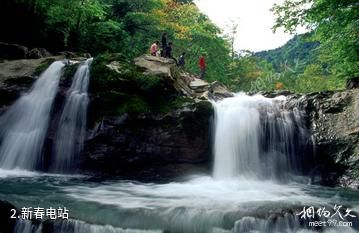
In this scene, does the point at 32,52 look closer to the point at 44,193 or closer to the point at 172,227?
the point at 44,193

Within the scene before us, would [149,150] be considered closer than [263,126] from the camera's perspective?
Yes

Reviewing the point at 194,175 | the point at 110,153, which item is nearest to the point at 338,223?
the point at 194,175

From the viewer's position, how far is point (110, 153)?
36.2 feet

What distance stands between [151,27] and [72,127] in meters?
13.0

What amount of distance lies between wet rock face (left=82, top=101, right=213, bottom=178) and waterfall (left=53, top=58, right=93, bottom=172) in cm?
41

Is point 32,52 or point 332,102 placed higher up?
point 32,52

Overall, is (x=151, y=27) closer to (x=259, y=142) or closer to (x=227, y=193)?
(x=259, y=142)

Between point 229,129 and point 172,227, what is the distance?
6.36m

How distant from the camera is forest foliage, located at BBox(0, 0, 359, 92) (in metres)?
13.6

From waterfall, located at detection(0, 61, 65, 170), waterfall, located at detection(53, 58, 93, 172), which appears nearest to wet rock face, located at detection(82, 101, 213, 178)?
waterfall, located at detection(53, 58, 93, 172)

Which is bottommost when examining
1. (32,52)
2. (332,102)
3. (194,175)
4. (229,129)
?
(194,175)

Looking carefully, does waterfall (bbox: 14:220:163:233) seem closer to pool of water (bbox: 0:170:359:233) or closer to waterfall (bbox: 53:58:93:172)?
pool of water (bbox: 0:170:359:233)

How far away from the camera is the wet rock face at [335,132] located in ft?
32.9

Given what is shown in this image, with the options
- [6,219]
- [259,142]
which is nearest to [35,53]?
[259,142]
